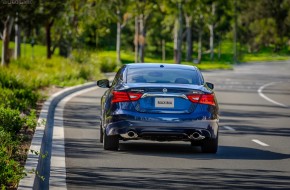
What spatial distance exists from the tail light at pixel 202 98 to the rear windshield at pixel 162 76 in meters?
0.48

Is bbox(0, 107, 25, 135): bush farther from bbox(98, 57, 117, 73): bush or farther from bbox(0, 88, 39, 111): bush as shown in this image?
bbox(98, 57, 117, 73): bush

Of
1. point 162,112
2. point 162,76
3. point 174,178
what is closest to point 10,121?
point 162,76

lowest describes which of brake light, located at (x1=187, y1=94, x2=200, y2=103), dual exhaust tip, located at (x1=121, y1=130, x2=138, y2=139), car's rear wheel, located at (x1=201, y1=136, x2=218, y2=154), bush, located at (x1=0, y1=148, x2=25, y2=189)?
car's rear wheel, located at (x1=201, y1=136, x2=218, y2=154)

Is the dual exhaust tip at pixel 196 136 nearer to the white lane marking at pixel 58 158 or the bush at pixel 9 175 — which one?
the white lane marking at pixel 58 158

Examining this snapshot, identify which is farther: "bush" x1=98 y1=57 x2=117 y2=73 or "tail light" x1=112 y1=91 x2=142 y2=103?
"bush" x1=98 y1=57 x2=117 y2=73

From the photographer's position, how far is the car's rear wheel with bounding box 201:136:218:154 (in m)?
15.5

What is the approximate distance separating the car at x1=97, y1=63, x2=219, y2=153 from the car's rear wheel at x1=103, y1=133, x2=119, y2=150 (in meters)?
0.03

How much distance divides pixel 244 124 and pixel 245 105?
26.4 feet

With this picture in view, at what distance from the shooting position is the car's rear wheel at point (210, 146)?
15530 millimetres

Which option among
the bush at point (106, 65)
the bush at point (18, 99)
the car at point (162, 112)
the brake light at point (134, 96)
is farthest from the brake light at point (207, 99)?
the bush at point (106, 65)

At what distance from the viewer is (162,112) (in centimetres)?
1518

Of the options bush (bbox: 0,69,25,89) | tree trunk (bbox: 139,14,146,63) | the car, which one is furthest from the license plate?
tree trunk (bbox: 139,14,146,63)

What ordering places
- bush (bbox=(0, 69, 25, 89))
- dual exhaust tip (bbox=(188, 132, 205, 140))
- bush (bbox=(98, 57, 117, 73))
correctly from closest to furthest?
dual exhaust tip (bbox=(188, 132, 205, 140)) < bush (bbox=(0, 69, 25, 89)) < bush (bbox=(98, 57, 117, 73))

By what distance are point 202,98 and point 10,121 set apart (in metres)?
3.86
